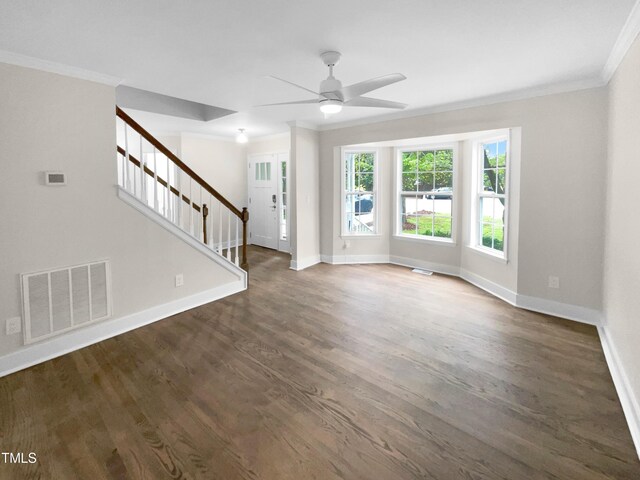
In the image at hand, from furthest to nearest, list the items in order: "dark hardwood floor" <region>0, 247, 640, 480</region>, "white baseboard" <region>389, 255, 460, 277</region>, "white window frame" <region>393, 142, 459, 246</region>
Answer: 1. "white baseboard" <region>389, 255, 460, 277</region>
2. "white window frame" <region>393, 142, 459, 246</region>
3. "dark hardwood floor" <region>0, 247, 640, 480</region>

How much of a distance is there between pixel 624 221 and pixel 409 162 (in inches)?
141

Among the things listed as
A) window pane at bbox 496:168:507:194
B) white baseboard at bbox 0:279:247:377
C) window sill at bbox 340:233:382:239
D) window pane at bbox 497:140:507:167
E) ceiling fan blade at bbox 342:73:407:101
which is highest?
ceiling fan blade at bbox 342:73:407:101

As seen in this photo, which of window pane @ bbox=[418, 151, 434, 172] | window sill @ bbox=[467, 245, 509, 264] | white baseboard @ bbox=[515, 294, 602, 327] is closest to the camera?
white baseboard @ bbox=[515, 294, 602, 327]

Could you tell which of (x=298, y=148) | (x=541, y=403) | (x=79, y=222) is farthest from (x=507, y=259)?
(x=79, y=222)

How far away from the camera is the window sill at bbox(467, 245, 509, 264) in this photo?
4.25 m

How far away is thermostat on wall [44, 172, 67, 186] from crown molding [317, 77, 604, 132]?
13.3 feet

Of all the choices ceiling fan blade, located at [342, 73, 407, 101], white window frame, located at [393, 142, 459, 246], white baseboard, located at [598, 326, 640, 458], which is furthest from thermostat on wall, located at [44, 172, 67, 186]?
white window frame, located at [393, 142, 459, 246]

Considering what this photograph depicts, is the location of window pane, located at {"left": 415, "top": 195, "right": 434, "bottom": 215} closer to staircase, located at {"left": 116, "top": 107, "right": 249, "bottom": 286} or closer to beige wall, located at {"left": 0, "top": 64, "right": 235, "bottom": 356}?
staircase, located at {"left": 116, "top": 107, "right": 249, "bottom": 286}

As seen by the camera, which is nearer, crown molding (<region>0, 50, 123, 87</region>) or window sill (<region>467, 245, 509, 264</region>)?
crown molding (<region>0, 50, 123, 87</region>)

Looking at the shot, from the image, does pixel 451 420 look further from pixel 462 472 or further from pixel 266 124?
pixel 266 124

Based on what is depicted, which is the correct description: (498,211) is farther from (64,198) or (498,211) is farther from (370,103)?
(64,198)

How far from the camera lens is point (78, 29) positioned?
2.29 meters

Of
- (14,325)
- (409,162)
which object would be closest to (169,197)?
(14,325)

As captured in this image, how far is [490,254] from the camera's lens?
14.8ft
